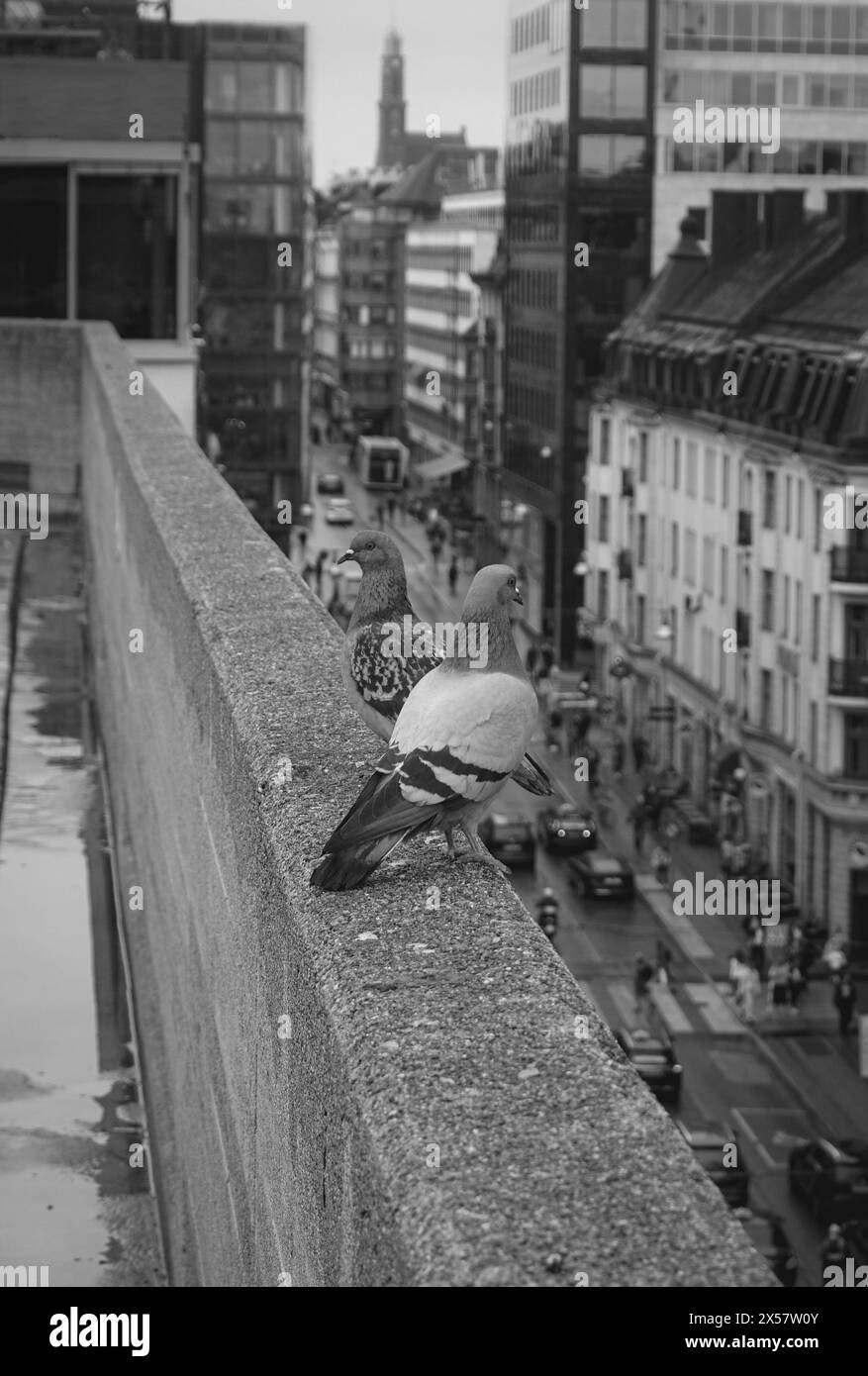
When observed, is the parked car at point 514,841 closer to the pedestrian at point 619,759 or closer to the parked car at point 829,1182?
the pedestrian at point 619,759

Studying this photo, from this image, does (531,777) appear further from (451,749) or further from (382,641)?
(382,641)

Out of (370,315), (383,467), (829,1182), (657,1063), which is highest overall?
(370,315)

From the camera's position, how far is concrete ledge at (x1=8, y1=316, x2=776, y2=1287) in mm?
4262

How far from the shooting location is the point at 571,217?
8400 centimetres

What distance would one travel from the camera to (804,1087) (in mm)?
42562

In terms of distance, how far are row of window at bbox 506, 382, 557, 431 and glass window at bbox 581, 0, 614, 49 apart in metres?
10.8

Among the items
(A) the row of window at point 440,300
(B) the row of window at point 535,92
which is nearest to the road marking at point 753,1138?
(B) the row of window at point 535,92

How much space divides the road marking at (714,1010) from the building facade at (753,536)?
6.71 meters

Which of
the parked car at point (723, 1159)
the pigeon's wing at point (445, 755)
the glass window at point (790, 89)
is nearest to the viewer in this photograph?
the pigeon's wing at point (445, 755)

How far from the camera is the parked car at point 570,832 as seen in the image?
58250 millimetres

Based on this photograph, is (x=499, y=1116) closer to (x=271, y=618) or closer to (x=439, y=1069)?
(x=439, y=1069)

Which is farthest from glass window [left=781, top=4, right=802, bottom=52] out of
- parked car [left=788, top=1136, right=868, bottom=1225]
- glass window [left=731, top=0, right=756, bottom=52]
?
parked car [left=788, top=1136, right=868, bottom=1225]

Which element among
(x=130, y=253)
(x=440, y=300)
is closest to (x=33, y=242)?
(x=130, y=253)

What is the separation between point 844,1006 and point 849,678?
1057 cm
